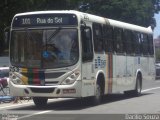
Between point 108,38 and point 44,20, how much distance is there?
3679 mm

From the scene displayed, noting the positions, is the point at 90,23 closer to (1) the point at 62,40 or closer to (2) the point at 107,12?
(1) the point at 62,40

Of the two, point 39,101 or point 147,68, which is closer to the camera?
point 39,101

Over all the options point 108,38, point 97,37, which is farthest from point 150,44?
point 97,37

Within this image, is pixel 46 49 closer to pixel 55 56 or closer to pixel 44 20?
pixel 55 56

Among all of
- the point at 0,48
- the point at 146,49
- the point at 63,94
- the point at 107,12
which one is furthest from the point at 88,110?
the point at 107,12

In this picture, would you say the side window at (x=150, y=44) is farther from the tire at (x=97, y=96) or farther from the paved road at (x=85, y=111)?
the tire at (x=97, y=96)

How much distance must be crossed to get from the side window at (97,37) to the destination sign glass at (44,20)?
5.35 ft

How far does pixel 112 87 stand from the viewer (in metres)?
22.3

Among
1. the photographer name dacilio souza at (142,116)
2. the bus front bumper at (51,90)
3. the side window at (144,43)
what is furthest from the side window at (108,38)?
the photographer name dacilio souza at (142,116)

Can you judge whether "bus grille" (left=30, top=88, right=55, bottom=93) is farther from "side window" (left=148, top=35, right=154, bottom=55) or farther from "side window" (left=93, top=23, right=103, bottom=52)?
"side window" (left=148, top=35, right=154, bottom=55)

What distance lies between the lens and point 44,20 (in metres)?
19.1

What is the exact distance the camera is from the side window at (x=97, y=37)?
20278 millimetres

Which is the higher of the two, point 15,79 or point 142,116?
point 15,79

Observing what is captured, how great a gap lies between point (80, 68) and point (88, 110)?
1.38m
